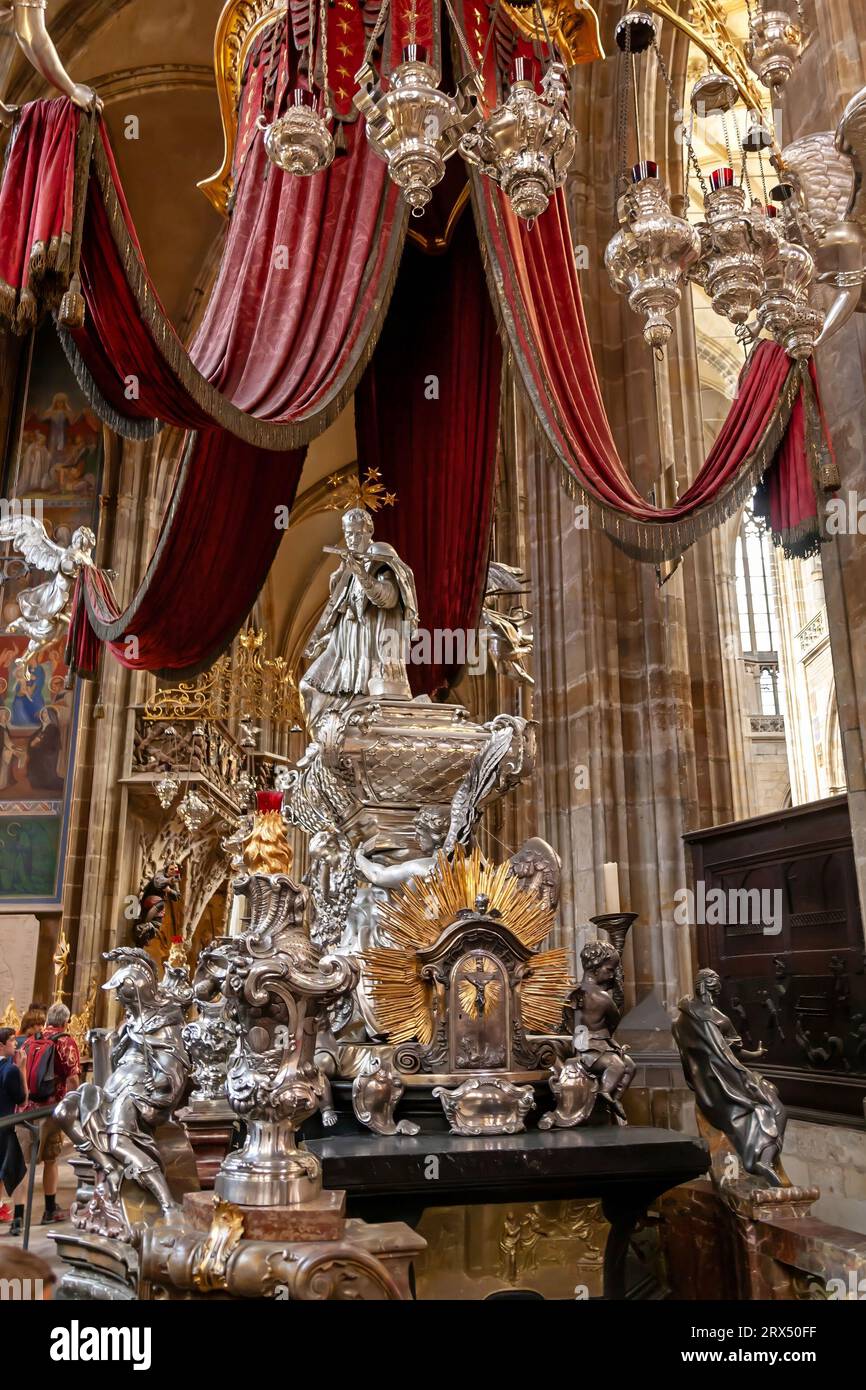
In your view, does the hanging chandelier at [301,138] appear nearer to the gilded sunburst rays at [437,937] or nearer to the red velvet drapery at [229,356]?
the red velvet drapery at [229,356]

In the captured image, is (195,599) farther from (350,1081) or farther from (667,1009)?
(667,1009)

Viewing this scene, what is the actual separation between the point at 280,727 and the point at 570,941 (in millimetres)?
10961

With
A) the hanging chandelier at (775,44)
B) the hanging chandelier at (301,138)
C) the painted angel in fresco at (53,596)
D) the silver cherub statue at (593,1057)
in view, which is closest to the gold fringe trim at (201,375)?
the hanging chandelier at (301,138)

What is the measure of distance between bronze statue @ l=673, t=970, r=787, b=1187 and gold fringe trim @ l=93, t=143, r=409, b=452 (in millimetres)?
2385

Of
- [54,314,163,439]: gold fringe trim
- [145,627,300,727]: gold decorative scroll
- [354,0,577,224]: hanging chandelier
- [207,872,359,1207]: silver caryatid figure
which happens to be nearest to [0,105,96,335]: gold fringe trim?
[54,314,163,439]: gold fringe trim

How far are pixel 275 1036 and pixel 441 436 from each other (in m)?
4.00

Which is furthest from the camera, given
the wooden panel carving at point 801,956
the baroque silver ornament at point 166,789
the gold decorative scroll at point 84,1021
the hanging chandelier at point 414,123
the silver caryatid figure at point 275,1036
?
the baroque silver ornament at point 166,789

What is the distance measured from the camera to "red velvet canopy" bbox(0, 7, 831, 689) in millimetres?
3242

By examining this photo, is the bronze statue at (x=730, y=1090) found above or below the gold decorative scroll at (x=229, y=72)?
below

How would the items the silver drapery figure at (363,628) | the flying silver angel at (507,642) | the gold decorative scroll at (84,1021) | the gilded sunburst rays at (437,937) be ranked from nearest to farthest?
the gilded sunburst rays at (437,937) → the silver drapery figure at (363,628) → the flying silver angel at (507,642) → the gold decorative scroll at (84,1021)

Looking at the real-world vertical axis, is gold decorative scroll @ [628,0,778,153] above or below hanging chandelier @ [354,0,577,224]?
above

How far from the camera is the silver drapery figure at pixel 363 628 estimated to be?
4668 millimetres

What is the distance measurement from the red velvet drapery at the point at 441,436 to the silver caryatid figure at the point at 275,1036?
118 inches

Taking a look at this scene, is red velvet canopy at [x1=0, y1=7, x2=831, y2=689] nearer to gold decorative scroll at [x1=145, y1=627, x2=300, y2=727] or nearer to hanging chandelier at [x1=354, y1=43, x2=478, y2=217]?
hanging chandelier at [x1=354, y1=43, x2=478, y2=217]
